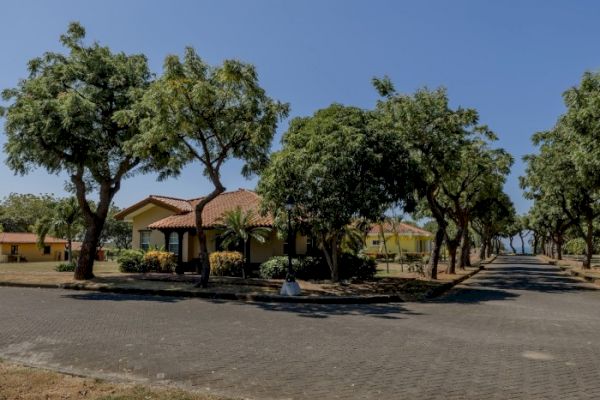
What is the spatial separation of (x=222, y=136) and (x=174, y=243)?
43.4 feet

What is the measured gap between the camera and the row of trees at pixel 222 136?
59.8 feet

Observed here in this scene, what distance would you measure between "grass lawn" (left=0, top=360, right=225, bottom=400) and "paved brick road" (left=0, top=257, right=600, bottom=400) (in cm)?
54

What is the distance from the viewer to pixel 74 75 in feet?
72.0

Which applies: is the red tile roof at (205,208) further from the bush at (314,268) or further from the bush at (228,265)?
the bush at (314,268)

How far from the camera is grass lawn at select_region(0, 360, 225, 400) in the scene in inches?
224

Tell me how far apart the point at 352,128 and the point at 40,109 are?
13.1 metres

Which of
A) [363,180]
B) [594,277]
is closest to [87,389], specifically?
[363,180]

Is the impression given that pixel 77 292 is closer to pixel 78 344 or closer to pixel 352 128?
pixel 78 344

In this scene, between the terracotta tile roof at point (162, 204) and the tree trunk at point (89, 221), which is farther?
the terracotta tile roof at point (162, 204)

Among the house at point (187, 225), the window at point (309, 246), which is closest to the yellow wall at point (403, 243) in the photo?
the house at point (187, 225)

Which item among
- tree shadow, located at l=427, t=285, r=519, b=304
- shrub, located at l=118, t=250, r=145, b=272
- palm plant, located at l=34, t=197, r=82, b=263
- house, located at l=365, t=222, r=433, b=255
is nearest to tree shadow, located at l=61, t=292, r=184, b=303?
tree shadow, located at l=427, t=285, r=519, b=304

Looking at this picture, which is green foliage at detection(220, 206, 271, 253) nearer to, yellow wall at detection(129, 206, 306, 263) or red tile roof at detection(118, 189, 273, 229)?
red tile roof at detection(118, 189, 273, 229)

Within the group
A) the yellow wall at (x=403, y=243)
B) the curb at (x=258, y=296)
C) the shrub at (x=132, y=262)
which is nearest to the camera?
the curb at (x=258, y=296)

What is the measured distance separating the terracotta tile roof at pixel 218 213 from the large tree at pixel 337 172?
6.81 metres
